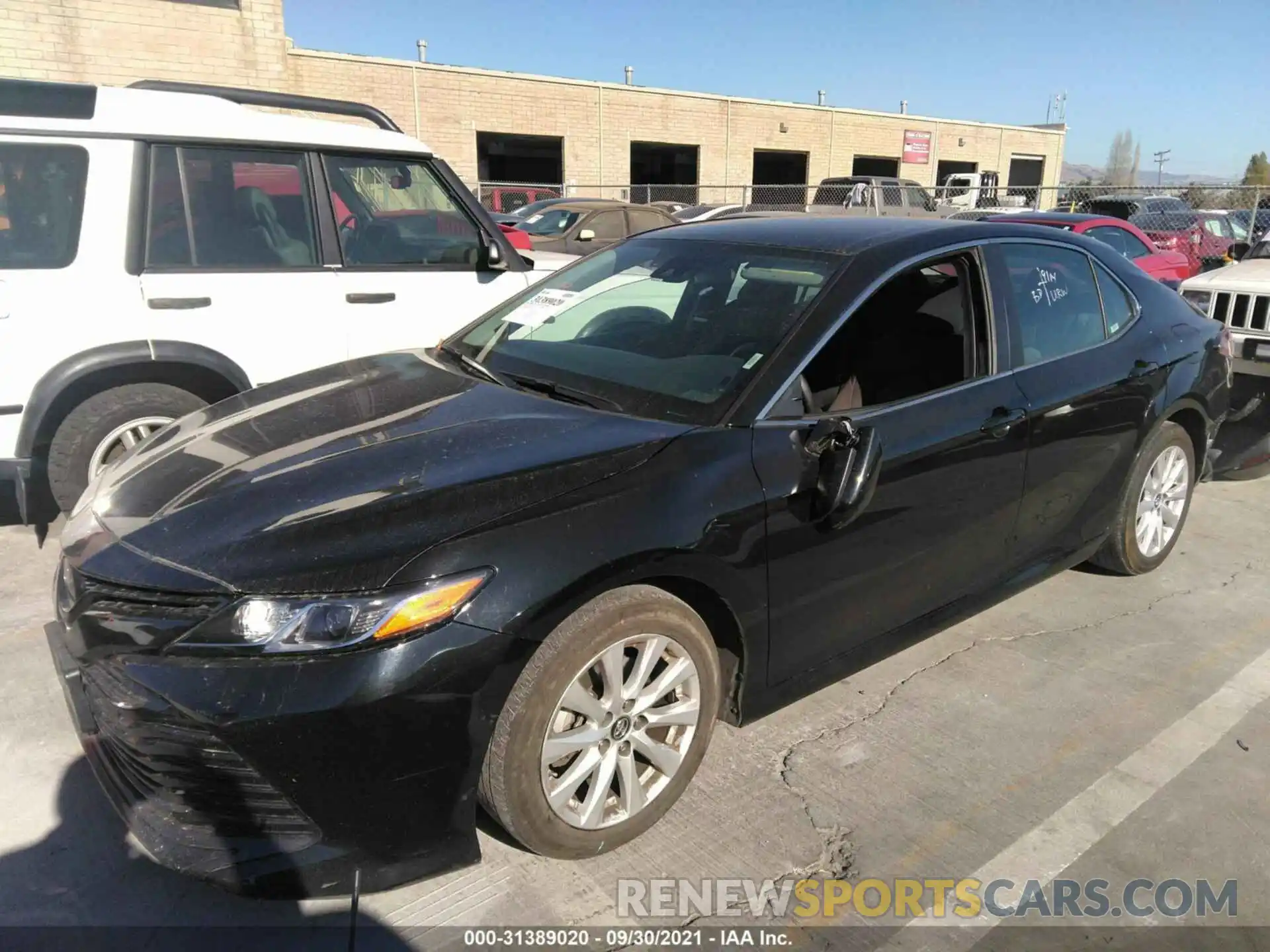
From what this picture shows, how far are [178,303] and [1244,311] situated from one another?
6571mm

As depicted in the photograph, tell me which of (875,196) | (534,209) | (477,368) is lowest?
(477,368)

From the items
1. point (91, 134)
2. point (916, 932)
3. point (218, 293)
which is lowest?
point (916, 932)

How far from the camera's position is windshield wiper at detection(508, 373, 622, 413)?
293cm

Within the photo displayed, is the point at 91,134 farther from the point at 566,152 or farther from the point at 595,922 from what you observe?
the point at 566,152

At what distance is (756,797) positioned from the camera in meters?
2.90

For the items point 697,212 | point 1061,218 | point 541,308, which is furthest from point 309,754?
point 697,212

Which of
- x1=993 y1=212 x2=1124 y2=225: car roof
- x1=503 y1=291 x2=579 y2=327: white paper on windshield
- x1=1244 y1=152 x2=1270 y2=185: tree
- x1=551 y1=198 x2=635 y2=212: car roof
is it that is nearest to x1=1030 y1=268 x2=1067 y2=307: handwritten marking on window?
x1=503 y1=291 x2=579 y2=327: white paper on windshield

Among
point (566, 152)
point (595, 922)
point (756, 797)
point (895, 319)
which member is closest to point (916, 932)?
point (756, 797)

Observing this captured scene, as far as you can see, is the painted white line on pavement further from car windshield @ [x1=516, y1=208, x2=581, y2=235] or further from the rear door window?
car windshield @ [x1=516, y1=208, x2=581, y2=235]

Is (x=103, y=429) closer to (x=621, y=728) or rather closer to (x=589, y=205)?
(x=621, y=728)

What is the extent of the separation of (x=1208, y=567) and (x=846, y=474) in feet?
10.6

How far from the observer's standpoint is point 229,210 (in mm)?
4613

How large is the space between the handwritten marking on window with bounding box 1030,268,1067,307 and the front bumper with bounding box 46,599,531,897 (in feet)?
8.61

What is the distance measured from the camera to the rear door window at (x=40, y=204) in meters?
4.05
